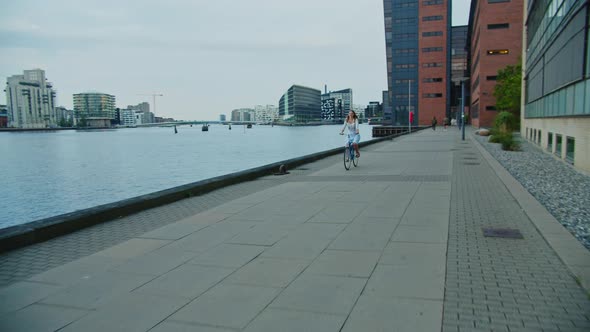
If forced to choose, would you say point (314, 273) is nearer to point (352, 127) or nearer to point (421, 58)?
point (352, 127)

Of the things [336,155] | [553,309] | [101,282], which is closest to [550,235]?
[553,309]

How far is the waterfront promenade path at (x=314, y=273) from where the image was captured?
382 centimetres

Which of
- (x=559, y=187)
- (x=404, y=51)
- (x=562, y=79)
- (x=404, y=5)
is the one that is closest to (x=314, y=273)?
(x=559, y=187)

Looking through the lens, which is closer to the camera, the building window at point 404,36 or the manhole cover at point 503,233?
the manhole cover at point 503,233

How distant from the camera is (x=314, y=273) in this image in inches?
194

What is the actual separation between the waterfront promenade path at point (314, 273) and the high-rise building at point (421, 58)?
98134mm

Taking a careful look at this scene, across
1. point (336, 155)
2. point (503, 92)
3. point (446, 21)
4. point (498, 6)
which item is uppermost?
point (446, 21)

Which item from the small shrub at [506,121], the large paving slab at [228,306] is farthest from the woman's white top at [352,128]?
the small shrub at [506,121]

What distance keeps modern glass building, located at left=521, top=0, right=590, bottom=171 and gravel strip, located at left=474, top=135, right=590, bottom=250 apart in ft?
2.17

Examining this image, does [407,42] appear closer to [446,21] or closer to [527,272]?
[446,21]

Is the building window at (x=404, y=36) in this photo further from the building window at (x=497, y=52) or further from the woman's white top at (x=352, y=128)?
the woman's white top at (x=352, y=128)

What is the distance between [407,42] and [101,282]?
10900 centimetres

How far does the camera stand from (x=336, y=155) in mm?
22297

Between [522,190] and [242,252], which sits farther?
[522,190]
